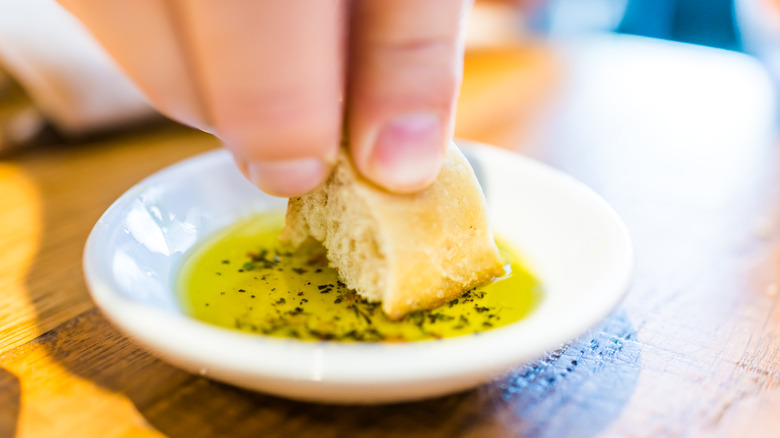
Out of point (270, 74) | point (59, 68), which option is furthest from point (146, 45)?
point (59, 68)

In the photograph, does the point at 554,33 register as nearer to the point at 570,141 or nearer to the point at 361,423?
the point at 570,141

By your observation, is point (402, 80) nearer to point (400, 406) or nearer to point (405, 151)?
point (405, 151)

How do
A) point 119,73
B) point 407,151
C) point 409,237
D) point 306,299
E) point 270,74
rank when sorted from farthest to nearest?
point 119,73
point 306,299
point 409,237
point 407,151
point 270,74

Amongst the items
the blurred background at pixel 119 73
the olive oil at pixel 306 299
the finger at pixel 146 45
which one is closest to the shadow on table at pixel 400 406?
the olive oil at pixel 306 299

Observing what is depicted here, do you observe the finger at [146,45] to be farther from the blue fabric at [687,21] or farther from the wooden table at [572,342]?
the blue fabric at [687,21]

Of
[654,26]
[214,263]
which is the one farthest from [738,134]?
[654,26]

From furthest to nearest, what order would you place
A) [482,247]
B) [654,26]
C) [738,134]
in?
[654,26], [738,134], [482,247]
